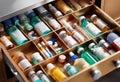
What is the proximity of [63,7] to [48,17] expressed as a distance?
0.10 meters

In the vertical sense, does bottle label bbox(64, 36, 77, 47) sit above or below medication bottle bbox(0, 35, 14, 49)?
below

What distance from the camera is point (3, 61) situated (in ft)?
5.05

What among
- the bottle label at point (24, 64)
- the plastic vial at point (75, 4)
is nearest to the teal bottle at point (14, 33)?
the bottle label at point (24, 64)

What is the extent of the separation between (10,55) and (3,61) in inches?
4.4

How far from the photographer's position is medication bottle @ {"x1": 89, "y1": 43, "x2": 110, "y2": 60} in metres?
1.43

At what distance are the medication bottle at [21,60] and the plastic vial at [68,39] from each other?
0.20 m

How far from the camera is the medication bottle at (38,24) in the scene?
1.52 metres

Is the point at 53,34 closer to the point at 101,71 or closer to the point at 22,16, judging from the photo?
the point at 22,16

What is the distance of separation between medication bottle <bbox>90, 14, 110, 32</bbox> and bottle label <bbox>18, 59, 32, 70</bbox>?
393mm

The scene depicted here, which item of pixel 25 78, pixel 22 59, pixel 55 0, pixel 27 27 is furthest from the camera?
pixel 55 0

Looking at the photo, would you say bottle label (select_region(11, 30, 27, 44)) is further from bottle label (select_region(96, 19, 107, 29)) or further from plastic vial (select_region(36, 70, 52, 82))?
bottle label (select_region(96, 19, 107, 29))

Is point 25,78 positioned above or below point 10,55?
below

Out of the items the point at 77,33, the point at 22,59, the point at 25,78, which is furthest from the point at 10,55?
the point at 77,33

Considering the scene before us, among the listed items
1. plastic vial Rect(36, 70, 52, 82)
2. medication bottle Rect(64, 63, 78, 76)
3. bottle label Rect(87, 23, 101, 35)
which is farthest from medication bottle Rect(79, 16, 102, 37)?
plastic vial Rect(36, 70, 52, 82)
